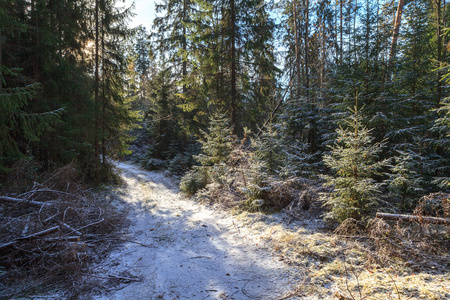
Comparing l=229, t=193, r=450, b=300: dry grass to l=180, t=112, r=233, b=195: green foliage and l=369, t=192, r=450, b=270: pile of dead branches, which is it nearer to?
l=369, t=192, r=450, b=270: pile of dead branches

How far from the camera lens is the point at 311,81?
531 inches

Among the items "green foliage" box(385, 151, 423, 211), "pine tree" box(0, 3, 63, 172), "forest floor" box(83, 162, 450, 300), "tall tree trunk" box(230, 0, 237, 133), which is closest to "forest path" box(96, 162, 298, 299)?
"forest floor" box(83, 162, 450, 300)

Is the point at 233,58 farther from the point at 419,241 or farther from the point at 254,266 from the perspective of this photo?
the point at 419,241

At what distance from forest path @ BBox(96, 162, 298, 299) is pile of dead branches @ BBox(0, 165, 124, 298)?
1.75ft

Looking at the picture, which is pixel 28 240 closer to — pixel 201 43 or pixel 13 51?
pixel 13 51

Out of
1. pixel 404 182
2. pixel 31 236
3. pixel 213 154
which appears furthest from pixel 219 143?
pixel 31 236

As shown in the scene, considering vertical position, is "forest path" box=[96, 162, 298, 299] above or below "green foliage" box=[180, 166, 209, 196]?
below

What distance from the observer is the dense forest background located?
20.9ft

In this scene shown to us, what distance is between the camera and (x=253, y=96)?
13.3 m

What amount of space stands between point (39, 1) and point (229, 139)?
919 cm

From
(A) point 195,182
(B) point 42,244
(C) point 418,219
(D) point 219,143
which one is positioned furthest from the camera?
(A) point 195,182

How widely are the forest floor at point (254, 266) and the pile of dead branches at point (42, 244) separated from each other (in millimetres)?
444

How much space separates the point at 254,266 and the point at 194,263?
4.21 feet

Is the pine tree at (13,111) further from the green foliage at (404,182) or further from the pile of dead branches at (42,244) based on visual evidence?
the green foliage at (404,182)
